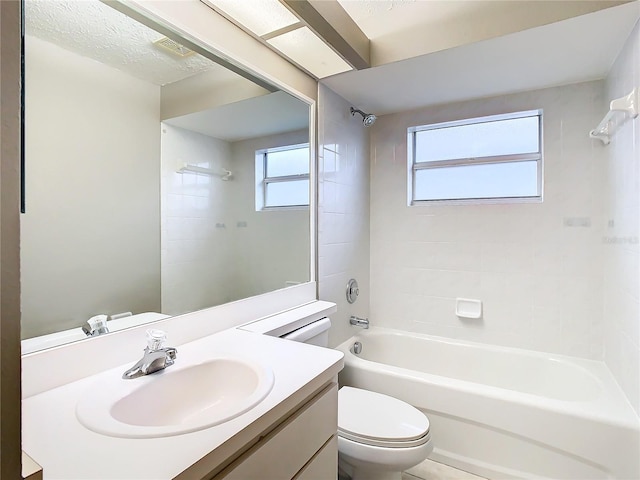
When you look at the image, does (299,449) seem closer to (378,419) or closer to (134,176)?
(378,419)

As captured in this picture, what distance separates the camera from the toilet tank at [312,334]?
1.55 m

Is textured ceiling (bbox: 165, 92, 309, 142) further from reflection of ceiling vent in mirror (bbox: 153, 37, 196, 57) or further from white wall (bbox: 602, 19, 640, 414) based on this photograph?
white wall (bbox: 602, 19, 640, 414)

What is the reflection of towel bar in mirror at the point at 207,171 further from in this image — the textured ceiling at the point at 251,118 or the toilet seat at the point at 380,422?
the toilet seat at the point at 380,422

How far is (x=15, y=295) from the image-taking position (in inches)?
13.1

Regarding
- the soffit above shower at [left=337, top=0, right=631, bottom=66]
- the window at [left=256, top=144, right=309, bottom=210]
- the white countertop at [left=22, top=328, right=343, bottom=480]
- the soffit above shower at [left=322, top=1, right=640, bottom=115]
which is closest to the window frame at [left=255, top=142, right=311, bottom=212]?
the window at [left=256, top=144, right=309, bottom=210]

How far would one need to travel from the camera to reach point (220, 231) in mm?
1647

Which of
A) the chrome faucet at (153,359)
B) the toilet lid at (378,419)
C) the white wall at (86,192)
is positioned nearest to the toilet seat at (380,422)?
the toilet lid at (378,419)

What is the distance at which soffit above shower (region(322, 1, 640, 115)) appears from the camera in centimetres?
152

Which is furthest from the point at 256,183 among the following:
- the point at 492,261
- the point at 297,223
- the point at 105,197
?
the point at 492,261

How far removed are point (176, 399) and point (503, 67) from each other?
2247 mm

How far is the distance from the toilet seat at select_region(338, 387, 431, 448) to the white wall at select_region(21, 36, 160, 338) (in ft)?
3.27

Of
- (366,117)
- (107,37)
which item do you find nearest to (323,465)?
(107,37)

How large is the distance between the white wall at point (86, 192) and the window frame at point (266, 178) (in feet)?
2.01

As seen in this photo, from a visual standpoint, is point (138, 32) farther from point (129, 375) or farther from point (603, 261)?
point (603, 261)
